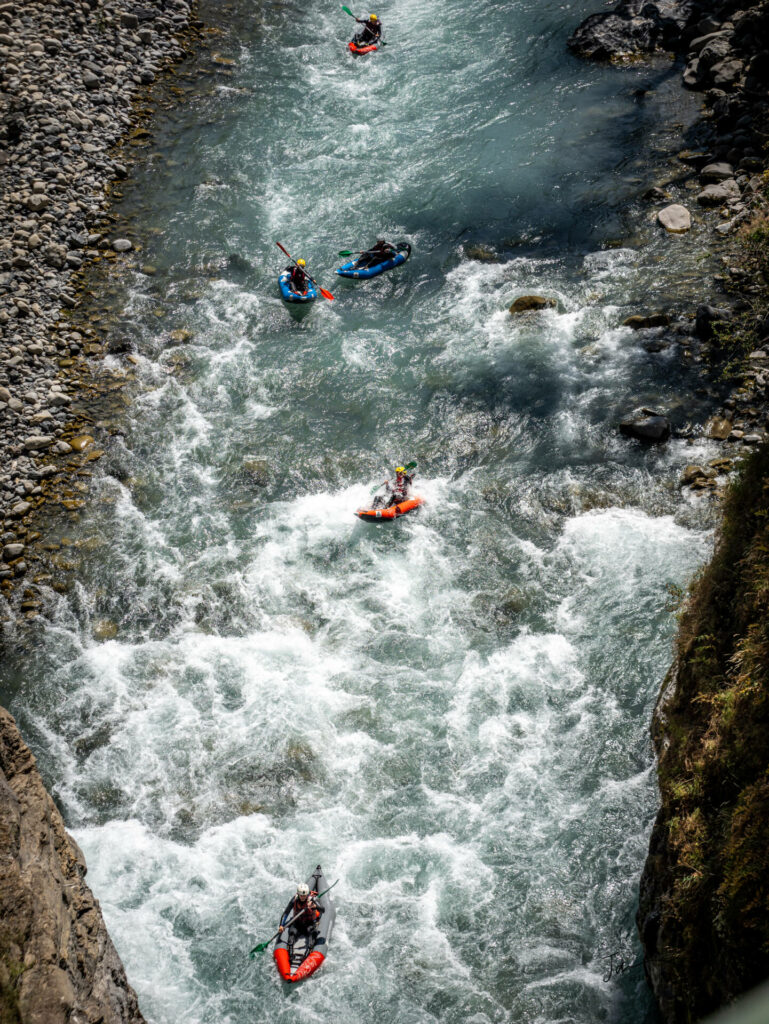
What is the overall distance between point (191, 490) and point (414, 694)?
5.61 m

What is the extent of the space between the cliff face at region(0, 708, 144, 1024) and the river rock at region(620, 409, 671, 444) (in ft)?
34.9

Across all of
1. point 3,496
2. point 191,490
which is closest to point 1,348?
point 3,496

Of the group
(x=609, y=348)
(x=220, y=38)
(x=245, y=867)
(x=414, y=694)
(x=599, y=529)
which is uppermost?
(x=220, y=38)

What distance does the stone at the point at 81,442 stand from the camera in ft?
49.8

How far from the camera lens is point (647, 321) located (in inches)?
635

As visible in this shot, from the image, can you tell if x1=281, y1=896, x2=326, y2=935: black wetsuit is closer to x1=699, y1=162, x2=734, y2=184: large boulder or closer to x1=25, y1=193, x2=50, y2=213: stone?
x1=25, y1=193, x2=50, y2=213: stone

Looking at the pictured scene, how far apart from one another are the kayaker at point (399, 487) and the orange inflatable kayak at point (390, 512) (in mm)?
95

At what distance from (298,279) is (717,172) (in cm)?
932

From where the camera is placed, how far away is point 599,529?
525 inches

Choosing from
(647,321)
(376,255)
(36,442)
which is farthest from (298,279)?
(647,321)

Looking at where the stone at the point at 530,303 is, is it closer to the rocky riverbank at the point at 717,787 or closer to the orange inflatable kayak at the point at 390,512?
the orange inflatable kayak at the point at 390,512

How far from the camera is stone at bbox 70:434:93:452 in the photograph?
15172mm

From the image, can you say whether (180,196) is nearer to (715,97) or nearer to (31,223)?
(31,223)

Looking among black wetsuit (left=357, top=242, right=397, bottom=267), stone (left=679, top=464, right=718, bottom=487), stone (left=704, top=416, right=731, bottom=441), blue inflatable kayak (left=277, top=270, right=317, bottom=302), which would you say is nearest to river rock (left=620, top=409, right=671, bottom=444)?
stone (left=704, top=416, right=731, bottom=441)
